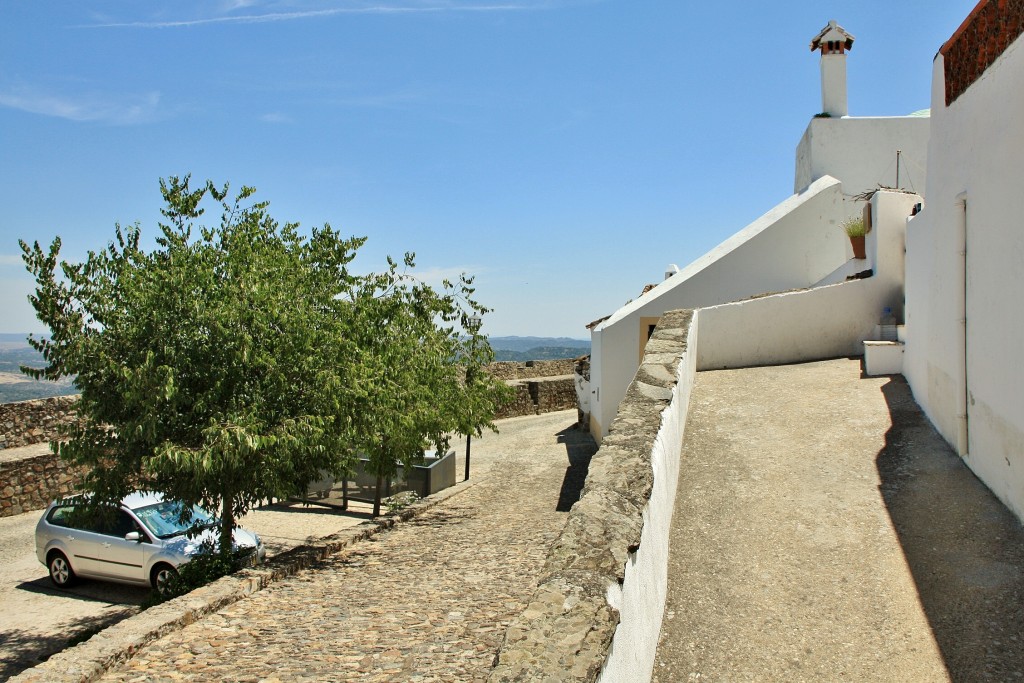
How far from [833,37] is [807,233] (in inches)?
169

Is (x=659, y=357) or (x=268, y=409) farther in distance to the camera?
(x=268, y=409)

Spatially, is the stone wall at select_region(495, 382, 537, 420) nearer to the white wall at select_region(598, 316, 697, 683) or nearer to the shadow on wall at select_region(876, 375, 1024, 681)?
the shadow on wall at select_region(876, 375, 1024, 681)

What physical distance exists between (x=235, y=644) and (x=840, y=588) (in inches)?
186

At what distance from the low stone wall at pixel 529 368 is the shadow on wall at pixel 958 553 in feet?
78.9

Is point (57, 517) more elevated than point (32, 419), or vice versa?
point (32, 419)

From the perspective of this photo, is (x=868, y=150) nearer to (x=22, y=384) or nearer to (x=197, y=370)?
(x=197, y=370)

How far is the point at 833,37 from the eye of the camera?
53.4 ft

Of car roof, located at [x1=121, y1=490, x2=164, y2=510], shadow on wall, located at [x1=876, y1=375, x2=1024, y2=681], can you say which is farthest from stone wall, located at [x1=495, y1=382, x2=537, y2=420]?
shadow on wall, located at [x1=876, y1=375, x2=1024, y2=681]

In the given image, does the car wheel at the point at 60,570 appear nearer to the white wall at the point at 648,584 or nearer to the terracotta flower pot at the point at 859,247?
the white wall at the point at 648,584

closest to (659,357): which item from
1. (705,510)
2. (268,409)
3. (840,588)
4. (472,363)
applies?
(705,510)

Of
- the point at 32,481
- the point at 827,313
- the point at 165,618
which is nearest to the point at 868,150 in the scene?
the point at 827,313

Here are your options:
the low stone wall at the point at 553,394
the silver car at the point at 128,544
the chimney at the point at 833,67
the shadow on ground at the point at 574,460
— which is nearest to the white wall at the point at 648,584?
the shadow on ground at the point at 574,460

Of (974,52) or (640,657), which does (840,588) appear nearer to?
(640,657)

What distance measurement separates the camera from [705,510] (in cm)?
525
